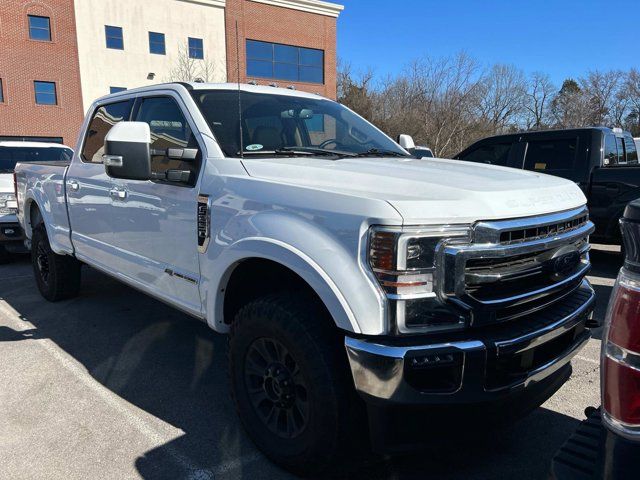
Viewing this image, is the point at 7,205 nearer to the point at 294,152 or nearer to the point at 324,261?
the point at 294,152

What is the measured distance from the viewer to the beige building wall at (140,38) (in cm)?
2662

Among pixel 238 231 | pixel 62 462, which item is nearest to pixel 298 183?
pixel 238 231

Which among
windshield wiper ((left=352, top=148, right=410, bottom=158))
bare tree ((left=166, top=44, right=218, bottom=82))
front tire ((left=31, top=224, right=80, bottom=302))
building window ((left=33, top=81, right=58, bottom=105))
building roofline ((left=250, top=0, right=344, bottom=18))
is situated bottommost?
front tire ((left=31, top=224, right=80, bottom=302))

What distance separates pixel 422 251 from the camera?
199 cm

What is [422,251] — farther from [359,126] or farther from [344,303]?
[359,126]

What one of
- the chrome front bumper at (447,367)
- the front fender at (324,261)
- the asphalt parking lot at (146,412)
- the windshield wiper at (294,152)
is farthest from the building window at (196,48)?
the chrome front bumper at (447,367)

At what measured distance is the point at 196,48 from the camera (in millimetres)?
29391

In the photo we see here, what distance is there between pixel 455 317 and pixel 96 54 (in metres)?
29.7

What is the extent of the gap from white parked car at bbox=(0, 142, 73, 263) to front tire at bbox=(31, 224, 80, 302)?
2.08 meters

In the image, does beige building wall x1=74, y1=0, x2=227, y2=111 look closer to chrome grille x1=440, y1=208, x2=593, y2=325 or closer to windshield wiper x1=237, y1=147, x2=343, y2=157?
windshield wiper x1=237, y1=147, x2=343, y2=157

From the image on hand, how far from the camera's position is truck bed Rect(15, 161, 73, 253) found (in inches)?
190

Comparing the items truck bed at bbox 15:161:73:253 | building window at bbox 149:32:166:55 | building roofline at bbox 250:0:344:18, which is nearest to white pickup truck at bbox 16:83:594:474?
truck bed at bbox 15:161:73:253

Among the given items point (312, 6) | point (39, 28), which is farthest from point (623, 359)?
point (312, 6)

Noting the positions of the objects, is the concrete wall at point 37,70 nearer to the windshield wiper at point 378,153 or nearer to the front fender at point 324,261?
the windshield wiper at point 378,153
